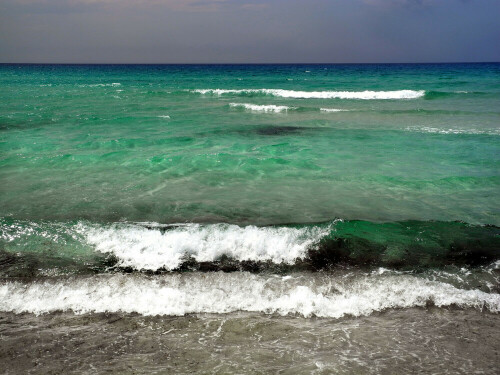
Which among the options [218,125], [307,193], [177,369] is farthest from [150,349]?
[218,125]

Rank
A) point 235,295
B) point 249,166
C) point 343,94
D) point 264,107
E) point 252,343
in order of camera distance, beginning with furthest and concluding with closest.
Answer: point 343,94 → point 264,107 → point 249,166 → point 235,295 → point 252,343

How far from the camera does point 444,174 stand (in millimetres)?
10617

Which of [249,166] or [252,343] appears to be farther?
[249,166]

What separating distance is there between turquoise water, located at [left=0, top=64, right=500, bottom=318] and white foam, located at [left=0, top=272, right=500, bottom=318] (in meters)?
0.02

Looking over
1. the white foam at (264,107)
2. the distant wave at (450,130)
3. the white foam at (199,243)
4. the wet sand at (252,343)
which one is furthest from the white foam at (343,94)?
the wet sand at (252,343)

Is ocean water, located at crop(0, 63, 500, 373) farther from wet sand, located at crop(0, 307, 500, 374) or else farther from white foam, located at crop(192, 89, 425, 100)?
Answer: white foam, located at crop(192, 89, 425, 100)

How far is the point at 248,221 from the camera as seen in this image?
7.49 m

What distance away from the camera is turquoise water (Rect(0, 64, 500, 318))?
5250 mm

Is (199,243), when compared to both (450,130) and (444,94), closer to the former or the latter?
(450,130)

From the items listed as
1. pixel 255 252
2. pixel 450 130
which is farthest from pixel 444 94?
pixel 255 252

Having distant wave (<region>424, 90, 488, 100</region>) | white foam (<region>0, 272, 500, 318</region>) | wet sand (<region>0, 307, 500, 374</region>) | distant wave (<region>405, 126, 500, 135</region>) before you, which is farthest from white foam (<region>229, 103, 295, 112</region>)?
wet sand (<region>0, 307, 500, 374</region>)

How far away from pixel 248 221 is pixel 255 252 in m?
1.26

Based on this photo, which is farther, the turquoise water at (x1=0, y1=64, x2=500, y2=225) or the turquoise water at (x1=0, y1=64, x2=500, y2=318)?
the turquoise water at (x1=0, y1=64, x2=500, y2=225)

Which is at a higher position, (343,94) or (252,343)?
(343,94)
